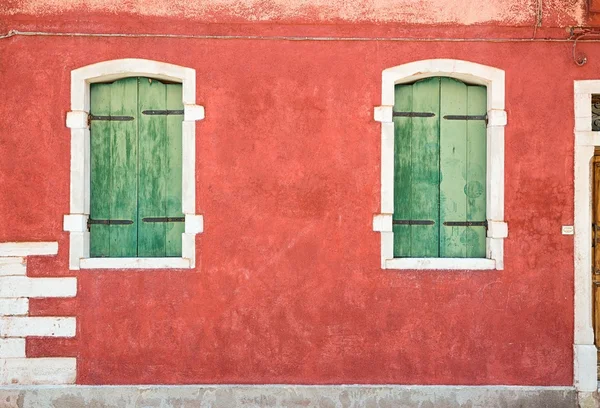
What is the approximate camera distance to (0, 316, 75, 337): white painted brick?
19.4ft

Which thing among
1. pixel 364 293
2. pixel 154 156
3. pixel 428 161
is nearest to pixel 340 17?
pixel 428 161

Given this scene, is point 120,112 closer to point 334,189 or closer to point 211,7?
point 211,7

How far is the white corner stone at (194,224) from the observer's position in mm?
5941

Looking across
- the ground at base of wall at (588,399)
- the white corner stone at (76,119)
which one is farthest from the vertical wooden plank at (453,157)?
the white corner stone at (76,119)

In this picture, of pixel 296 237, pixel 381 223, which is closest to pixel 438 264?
pixel 381 223

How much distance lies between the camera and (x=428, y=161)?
20.3 ft

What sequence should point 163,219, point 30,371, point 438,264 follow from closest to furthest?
point 30,371 → point 438,264 → point 163,219

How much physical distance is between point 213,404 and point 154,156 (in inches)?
88.8

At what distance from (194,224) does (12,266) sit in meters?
1.62

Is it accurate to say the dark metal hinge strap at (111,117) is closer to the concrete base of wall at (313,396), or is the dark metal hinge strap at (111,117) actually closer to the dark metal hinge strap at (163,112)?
the dark metal hinge strap at (163,112)

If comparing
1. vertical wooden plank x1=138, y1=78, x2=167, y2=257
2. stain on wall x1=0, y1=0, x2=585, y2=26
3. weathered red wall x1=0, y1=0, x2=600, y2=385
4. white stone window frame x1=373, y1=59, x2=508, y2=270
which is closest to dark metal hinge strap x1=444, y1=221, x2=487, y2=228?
white stone window frame x1=373, y1=59, x2=508, y2=270

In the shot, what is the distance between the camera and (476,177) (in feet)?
20.3

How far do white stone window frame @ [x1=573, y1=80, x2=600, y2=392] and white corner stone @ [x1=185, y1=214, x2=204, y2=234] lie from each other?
3298mm

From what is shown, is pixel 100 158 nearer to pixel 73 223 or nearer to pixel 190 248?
pixel 73 223
